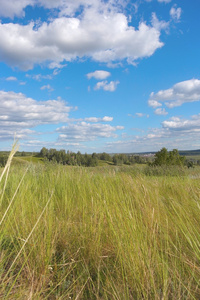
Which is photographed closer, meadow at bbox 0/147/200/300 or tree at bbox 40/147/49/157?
meadow at bbox 0/147/200/300

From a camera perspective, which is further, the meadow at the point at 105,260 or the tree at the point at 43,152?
the tree at the point at 43,152

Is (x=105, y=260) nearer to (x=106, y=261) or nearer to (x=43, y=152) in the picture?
(x=106, y=261)

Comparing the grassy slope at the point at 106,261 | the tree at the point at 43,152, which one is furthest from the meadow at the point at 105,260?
the tree at the point at 43,152

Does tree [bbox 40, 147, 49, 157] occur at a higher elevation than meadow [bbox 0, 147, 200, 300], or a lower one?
higher

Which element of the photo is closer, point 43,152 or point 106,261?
point 106,261

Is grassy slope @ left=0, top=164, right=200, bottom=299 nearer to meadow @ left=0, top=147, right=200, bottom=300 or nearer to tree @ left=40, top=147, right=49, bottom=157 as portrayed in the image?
meadow @ left=0, top=147, right=200, bottom=300

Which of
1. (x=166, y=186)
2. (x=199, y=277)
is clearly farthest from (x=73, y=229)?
(x=166, y=186)

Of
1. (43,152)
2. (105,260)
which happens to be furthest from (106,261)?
(43,152)

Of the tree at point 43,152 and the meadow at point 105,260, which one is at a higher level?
the tree at point 43,152

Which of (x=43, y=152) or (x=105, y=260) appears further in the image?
(x=43, y=152)

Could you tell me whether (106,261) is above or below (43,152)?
below

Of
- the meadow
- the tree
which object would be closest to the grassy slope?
the meadow

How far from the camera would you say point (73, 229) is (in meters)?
2.26

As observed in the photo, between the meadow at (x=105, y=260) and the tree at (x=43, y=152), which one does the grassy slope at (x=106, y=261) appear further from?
the tree at (x=43, y=152)
